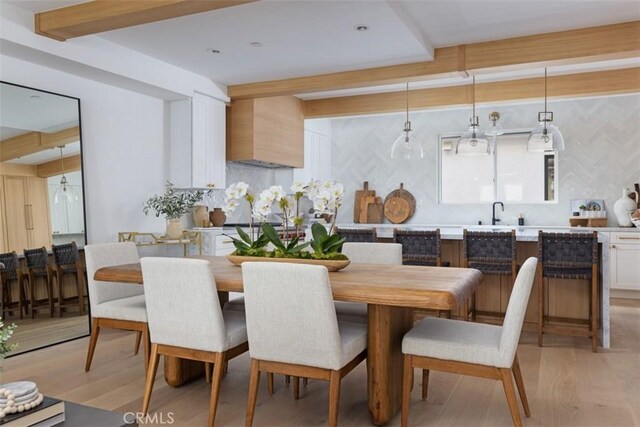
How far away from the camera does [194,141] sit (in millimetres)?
5066

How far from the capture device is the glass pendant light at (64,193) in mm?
3990

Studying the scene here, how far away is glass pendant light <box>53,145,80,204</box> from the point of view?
157 inches

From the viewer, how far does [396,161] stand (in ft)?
24.2

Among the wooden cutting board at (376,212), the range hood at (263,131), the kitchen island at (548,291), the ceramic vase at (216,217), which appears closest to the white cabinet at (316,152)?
the range hood at (263,131)

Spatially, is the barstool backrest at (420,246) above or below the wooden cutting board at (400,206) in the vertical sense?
below

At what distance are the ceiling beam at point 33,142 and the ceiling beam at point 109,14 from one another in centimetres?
79

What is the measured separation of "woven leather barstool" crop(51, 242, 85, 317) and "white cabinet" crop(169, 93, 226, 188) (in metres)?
1.35

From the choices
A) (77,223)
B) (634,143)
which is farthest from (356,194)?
(77,223)

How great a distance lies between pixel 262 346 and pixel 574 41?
11.5 feet

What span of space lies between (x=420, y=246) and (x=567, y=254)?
1102 millimetres

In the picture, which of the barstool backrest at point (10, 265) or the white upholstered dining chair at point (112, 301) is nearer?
the white upholstered dining chair at point (112, 301)

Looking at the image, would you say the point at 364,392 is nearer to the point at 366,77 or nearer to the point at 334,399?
the point at 334,399

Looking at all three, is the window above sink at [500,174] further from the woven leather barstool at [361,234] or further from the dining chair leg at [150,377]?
the dining chair leg at [150,377]

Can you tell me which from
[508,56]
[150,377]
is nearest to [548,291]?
[508,56]
